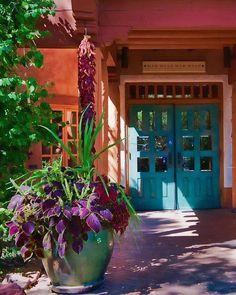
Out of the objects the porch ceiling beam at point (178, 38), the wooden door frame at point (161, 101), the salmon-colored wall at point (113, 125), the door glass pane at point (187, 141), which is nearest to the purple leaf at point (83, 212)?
the porch ceiling beam at point (178, 38)

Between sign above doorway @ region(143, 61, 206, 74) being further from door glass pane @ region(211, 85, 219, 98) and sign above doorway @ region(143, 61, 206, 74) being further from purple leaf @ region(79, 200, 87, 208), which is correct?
purple leaf @ region(79, 200, 87, 208)

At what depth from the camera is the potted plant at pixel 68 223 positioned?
385cm

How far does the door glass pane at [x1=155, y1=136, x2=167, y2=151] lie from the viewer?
29.1ft

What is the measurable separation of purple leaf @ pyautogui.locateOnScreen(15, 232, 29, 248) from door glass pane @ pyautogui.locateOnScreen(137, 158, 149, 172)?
5.10 metres

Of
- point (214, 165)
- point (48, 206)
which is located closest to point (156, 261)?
point (48, 206)

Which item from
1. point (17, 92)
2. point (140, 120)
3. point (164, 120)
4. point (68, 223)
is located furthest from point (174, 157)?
point (68, 223)

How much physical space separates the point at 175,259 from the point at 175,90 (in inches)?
172

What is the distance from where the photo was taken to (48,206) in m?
3.86

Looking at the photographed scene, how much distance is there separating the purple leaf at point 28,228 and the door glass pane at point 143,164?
513cm

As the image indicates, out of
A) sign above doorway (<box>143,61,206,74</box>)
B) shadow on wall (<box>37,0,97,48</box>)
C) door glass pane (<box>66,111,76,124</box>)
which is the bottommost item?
door glass pane (<box>66,111,76,124</box>)

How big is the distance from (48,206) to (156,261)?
5.60 ft

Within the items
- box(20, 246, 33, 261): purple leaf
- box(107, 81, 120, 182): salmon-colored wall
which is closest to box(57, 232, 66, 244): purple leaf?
box(20, 246, 33, 261): purple leaf

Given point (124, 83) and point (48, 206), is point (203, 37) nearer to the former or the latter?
point (124, 83)

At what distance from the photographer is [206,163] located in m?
8.90
